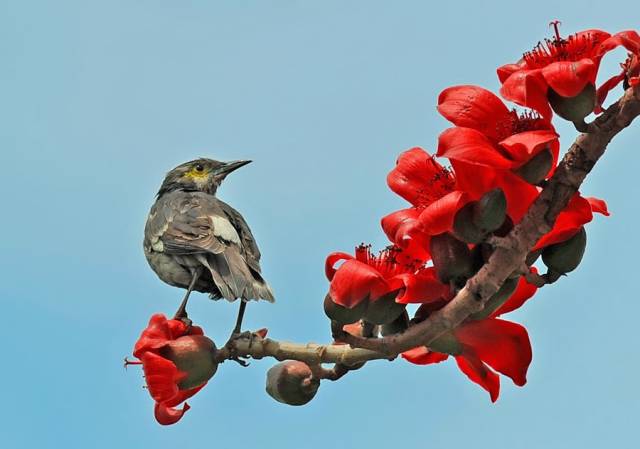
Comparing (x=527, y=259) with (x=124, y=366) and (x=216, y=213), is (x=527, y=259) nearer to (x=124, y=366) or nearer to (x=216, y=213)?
(x=124, y=366)

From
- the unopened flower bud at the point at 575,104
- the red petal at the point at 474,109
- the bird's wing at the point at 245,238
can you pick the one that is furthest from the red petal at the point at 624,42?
the bird's wing at the point at 245,238

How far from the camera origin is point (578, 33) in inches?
80.3

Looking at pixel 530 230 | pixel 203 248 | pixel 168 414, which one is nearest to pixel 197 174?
pixel 203 248

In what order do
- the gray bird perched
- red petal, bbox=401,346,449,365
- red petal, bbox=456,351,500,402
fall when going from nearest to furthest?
red petal, bbox=456,351,500,402, red petal, bbox=401,346,449,365, the gray bird perched

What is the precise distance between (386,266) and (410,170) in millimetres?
222

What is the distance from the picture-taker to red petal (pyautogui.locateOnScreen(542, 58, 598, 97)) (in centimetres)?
183

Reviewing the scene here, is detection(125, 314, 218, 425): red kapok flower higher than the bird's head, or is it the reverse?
the bird's head

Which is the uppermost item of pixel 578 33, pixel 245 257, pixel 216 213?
pixel 216 213

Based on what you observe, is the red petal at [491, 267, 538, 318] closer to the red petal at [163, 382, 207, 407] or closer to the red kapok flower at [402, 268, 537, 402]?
the red kapok flower at [402, 268, 537, 402]

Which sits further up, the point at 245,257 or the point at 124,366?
the point at 245,257

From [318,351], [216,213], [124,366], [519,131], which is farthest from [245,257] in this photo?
[519,131]

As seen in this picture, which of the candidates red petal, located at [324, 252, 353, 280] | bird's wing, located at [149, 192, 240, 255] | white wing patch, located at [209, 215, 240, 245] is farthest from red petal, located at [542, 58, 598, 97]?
white wing patch, located at [209, 215, 240, 245]

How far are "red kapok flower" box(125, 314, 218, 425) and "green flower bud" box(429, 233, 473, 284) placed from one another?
672mm

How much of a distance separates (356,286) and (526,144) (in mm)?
473
